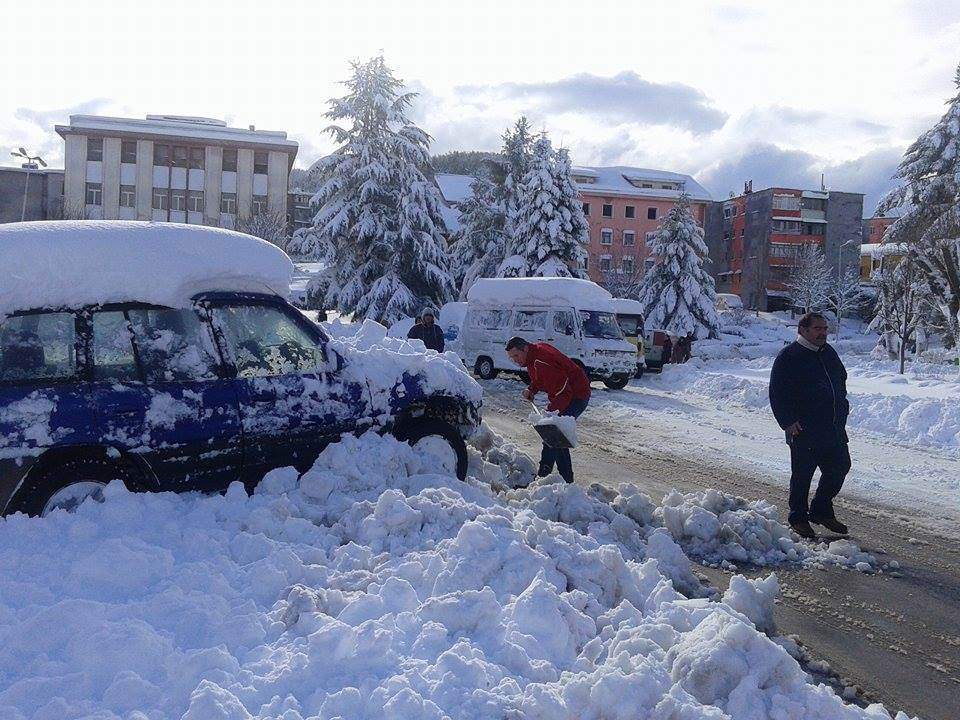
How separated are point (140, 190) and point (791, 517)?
196ft

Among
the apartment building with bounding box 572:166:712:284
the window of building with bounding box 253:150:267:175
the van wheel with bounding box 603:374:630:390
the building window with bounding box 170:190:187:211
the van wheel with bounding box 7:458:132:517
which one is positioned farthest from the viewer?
the apartment building with bounding box 572:166:712:284

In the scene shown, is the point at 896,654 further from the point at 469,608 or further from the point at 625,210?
the point at 625,210

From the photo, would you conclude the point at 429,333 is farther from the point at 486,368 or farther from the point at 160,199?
the point at 160,199

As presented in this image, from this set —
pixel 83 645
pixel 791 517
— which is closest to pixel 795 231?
pixel 791 517

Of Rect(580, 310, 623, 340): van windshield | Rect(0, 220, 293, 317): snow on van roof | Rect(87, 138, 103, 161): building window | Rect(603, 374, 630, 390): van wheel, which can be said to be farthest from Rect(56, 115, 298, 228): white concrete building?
Rect(0, 220, 293, 317): snow on van roof

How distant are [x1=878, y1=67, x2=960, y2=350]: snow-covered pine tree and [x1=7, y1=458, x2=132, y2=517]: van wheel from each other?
31.3 meters

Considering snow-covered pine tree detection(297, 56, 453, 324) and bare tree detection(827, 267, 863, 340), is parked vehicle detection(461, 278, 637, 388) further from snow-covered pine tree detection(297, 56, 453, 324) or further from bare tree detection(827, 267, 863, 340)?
bare tree detection(827, 267, 863, 340)

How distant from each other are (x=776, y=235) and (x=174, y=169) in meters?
51.7

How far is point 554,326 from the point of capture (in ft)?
64.9

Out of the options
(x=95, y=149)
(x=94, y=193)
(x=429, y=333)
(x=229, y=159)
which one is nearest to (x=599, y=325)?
(x=429, y=333)

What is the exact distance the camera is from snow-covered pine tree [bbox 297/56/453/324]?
2764 cm

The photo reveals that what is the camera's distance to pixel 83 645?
334 centimetres

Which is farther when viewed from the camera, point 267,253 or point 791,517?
point 791,517

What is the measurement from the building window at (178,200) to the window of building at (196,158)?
2020mm
